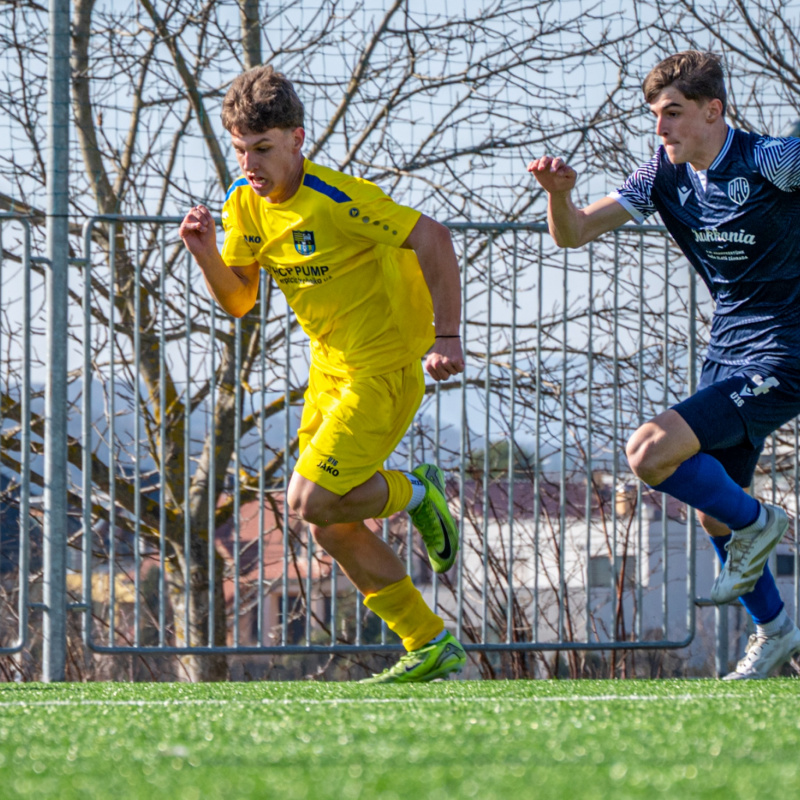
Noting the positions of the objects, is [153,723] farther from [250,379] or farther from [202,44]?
[202,44]

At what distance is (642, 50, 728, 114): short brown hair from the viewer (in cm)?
357

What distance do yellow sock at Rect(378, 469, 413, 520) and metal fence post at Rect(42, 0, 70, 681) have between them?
1405 millimetres

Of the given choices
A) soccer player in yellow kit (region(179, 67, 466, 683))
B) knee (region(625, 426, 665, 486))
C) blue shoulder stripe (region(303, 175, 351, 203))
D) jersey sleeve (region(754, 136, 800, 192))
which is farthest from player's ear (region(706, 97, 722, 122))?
blue shoulder stripe (region(303, 175, 351, 203))

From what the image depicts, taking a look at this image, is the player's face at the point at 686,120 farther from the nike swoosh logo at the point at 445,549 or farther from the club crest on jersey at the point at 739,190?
the nike swoosh logo at the point at 445,549

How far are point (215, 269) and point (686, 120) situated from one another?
5.02ft

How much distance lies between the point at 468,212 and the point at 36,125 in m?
2.57

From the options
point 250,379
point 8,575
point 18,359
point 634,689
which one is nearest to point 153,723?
point 634,689

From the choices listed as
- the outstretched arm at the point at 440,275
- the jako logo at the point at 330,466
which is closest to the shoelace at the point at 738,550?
the outstretched arm at the point at 440,275

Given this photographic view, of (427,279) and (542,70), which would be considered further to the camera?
(542,70)

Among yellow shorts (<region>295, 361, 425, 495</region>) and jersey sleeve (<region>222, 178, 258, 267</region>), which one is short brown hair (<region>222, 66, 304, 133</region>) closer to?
jersey sleeve (<region>222, 178, 258, 267</region>)

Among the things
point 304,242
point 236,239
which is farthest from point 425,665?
point 236,239

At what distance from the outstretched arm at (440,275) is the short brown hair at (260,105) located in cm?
52

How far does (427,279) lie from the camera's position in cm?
356

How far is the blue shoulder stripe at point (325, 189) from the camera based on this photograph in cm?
362
